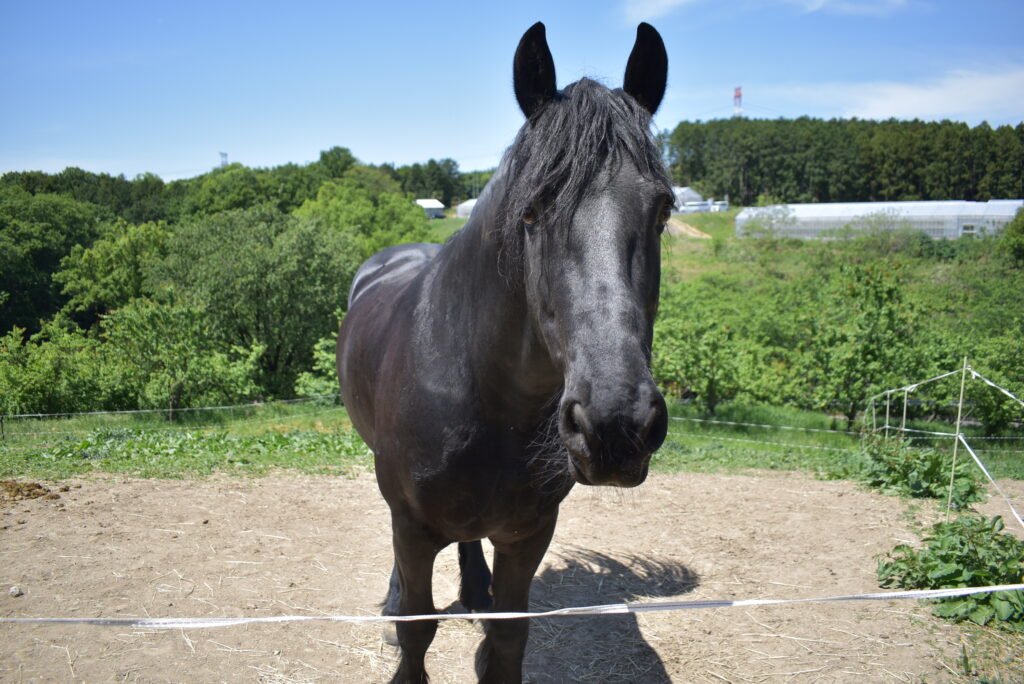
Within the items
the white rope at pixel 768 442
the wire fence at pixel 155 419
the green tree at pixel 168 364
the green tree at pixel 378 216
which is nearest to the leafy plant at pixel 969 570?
the white rope at pixel 768 442

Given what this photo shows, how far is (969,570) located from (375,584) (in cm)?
397

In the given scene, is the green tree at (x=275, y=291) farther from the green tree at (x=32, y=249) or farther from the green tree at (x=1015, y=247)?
the green tree at (x=1015, y=247)

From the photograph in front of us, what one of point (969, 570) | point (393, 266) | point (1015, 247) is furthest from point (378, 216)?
point (969, 570)

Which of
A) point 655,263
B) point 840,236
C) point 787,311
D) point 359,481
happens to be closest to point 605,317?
point 655,263

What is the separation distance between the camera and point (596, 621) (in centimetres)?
418

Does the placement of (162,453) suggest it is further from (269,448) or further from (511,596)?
(511,596)

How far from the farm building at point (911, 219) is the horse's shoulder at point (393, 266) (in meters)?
43.3

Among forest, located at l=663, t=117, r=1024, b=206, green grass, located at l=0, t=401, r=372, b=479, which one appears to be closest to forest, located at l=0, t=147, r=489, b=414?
green grass, located at l=0, t=401, r=372, b=479

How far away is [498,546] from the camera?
2715mm

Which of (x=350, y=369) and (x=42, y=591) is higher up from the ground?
(x=350, y=369)

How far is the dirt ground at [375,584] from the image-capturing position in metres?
3.50

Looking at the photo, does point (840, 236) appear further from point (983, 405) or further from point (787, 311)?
point (983, 405)

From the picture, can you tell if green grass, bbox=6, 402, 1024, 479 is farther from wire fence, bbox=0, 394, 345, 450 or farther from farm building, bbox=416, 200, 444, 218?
farm building, bbox=416, 200, 444, 218

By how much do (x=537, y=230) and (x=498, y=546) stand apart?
60.2 inches
